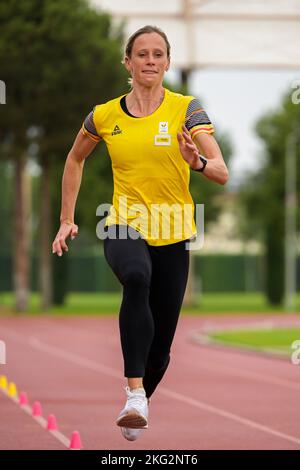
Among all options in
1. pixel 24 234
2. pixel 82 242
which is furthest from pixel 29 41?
pixel 82 242

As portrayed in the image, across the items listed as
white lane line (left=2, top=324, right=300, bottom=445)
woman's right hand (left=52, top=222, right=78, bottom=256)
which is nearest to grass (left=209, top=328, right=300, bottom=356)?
white lane line (left=2, top=324, right=300, bottom=445)

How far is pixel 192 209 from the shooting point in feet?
23.9

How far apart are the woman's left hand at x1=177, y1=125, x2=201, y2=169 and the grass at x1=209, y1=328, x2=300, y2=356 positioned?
1721 cm

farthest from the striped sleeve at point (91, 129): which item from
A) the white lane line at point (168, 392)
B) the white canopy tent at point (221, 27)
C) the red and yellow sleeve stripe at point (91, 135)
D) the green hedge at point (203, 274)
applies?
the green hedge at point (203, 274)

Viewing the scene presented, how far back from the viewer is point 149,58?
698 centimetres

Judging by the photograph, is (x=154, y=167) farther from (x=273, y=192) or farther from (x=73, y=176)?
(x=273, y=192)

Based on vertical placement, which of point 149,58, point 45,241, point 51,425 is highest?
point 149,58

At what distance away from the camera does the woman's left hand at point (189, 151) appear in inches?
258

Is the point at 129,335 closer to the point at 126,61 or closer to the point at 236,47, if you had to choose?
the point at 126,61

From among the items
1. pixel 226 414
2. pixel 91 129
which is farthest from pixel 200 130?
pixel 226 414

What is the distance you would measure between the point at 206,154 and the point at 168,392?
10.2 meters

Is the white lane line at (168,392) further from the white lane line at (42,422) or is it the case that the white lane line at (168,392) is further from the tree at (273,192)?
the tree at (273,192)

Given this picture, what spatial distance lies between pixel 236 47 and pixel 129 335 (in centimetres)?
4268

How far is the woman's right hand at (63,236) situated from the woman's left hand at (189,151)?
824 mm
